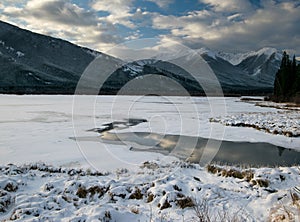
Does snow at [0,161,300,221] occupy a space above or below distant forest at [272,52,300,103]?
below

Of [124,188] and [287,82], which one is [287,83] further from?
[124,188]

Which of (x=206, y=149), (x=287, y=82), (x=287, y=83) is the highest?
(x=287, y=82)

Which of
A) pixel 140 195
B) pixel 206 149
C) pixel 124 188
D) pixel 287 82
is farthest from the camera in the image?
pixel 287 82

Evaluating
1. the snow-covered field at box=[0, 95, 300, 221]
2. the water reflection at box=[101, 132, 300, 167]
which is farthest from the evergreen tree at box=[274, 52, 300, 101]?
the snow-covered field at box=[0, 95, 300, 221]

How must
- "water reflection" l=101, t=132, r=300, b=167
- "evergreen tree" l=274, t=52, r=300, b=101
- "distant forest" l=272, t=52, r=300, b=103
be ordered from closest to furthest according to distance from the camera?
"water reflection" l=101, t=132, r=300, b=167, "distant forest" l=272, t=52, r=300, b=103, "evergreen tree" l=274, t=52, r=300, b=101

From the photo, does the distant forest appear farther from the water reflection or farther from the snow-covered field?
the snow-covered field

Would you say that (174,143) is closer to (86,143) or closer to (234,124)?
(86,143)

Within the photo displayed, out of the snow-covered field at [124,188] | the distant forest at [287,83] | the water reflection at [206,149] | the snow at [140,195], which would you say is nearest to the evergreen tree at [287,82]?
the distant forest at [287,83]

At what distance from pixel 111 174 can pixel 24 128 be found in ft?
32.8

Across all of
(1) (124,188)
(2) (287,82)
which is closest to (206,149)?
(1) (124,188)

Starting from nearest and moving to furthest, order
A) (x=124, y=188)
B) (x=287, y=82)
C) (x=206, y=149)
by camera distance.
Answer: (x=124, y=188) → (x=206, y=149) → (x=287, y=82)

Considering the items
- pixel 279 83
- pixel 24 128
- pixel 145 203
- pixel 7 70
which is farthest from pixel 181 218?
pixel 7 70

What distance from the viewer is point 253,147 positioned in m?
12.9

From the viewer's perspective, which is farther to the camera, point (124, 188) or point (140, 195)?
point (124, 188)
